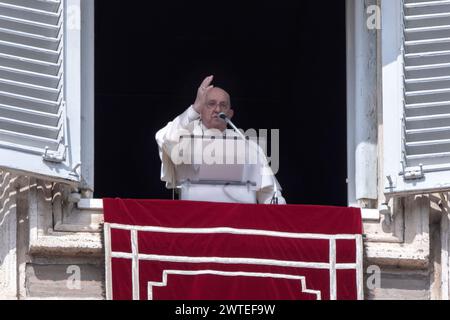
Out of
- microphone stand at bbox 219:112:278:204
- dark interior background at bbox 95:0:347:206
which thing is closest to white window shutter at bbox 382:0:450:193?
microphone stand at bbox 219:112:278:204

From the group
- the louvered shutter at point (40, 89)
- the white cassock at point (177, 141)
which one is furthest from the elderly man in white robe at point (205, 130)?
the louvered shutter at point (40, 89)

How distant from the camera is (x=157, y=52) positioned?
48.5ft

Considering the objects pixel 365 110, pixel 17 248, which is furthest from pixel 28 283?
pixel 365 110

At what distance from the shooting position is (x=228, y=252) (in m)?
10.7

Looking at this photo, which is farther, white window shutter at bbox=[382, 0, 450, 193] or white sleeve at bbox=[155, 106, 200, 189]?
white sleeve at bbox=[155, 106, 200, 189]

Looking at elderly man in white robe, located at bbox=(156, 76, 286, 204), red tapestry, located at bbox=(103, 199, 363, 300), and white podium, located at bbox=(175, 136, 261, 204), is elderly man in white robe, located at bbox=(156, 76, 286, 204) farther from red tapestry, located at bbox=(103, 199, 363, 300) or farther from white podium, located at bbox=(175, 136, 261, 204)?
red tapestry, located at bbox=(103, 199, 363, 300)

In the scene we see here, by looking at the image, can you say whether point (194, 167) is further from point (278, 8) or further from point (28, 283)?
point (278, 8)

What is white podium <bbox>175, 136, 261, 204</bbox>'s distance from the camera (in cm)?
1118

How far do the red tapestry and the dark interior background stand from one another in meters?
2.82

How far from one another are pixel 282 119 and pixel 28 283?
151 inches

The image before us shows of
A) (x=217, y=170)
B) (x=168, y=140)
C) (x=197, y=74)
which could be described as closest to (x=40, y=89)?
(x=168, y=140)

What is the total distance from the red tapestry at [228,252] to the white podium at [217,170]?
0.40 metres

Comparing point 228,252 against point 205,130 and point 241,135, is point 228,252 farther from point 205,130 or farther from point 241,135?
point 205,130

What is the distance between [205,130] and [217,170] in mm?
319
